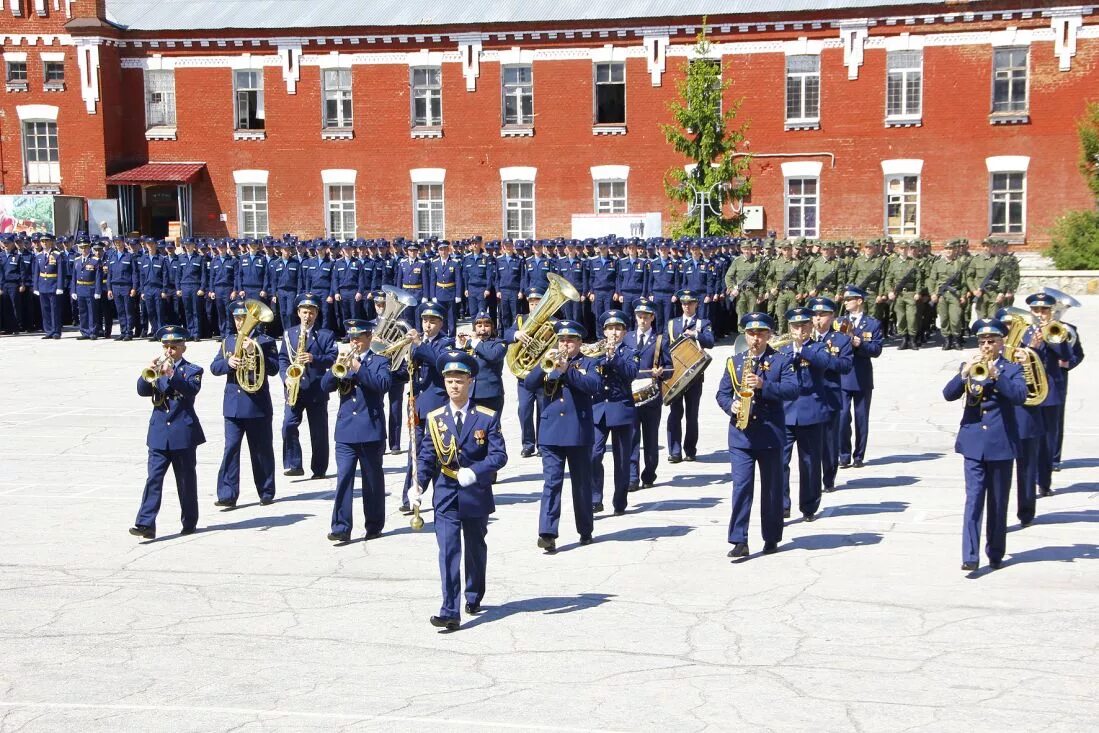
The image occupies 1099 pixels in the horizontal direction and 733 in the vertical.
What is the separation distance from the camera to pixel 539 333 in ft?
44.4

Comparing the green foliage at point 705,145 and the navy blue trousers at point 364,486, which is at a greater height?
the green foliage at point 705,145

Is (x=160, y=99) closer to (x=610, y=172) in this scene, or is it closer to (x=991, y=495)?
(x=610, y=172)

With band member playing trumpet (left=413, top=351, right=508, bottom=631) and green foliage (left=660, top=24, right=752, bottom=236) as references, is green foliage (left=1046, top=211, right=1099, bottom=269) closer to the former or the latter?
green foliage (left=660, top=24, right=752, bottom=236)

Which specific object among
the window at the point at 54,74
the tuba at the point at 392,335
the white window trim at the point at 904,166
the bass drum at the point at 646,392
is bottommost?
the bass drum at the point at 646,392

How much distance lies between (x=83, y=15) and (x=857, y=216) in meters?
23.5

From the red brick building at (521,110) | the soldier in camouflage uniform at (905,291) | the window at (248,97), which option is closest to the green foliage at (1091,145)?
the red brick building at (521,110)

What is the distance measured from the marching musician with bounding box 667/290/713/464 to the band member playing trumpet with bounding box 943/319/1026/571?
15.6ft

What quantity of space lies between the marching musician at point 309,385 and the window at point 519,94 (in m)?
26.8

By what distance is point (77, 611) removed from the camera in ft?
36.0

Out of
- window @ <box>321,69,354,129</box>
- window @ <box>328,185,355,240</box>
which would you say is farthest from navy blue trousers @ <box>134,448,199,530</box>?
window @ <box>321,69,354,129</box>

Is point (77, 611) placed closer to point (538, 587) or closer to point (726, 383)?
point (538, 587)

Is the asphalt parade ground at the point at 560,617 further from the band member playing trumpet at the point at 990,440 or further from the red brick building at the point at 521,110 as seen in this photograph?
the red brick building at the point at 521,110

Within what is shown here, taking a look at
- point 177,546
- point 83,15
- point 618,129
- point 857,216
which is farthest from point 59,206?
point 177,546

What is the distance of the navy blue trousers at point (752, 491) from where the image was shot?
12.3 metres
